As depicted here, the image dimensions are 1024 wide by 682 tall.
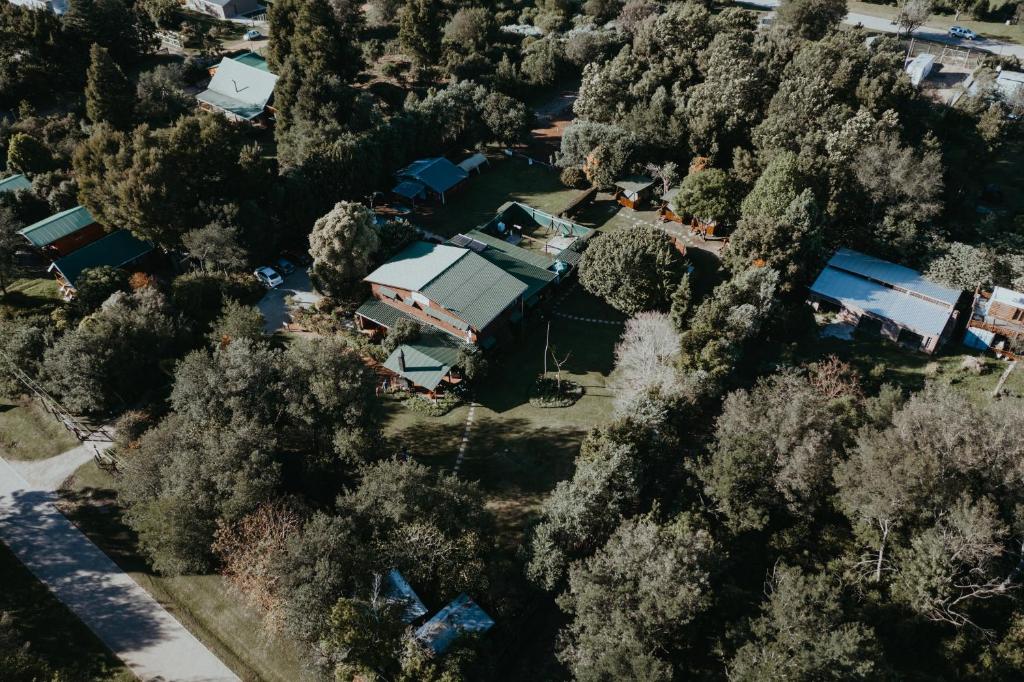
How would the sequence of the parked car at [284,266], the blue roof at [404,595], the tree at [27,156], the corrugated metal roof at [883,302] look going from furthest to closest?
1. the tree at [27,156]
2. the parked car at [284,266]
3. the corrugated metal roof at [883,302]
4. the blue roof at [404,595]

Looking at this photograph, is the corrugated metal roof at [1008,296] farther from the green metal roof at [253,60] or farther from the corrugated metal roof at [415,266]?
the green metal roof at [253,60]

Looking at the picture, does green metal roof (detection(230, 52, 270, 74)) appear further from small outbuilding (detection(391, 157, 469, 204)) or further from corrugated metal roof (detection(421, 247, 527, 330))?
corrugated metal roof (detection(421, 247, 527, 330))

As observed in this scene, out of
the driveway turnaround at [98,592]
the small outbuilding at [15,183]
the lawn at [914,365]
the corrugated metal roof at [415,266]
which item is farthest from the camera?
the small outbuilding at [15,183]

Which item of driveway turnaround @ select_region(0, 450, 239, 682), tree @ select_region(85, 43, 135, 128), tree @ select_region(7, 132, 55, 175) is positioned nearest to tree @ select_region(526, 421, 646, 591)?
driveway turnaround @ select_region(0, 450, 239, 682)

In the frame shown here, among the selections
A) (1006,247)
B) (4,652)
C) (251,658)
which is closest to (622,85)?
(1006,247)

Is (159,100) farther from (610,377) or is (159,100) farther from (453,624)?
(453,624)

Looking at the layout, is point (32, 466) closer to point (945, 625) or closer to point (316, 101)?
point (316, 101)

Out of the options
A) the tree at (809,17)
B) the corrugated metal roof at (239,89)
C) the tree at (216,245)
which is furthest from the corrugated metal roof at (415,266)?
the tree at (809,17)
